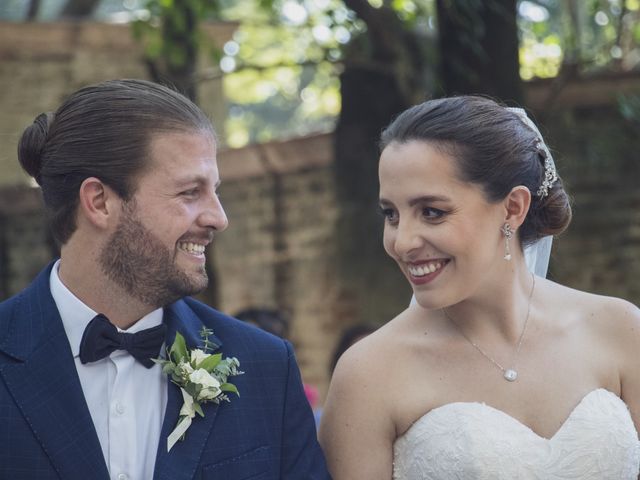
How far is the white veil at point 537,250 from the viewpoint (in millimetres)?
4316

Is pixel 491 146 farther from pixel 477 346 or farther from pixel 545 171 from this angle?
pixel 477 346

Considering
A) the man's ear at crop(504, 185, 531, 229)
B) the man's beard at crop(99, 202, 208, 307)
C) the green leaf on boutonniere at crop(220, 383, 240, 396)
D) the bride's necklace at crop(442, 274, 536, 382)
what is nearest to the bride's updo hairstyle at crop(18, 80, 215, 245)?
the man's beard at crop(99, 202, 208, 307)

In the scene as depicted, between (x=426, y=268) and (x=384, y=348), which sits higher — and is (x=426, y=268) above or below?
above

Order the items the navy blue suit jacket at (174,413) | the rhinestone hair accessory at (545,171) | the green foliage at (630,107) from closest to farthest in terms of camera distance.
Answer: the navy blue suit jacket at (174,413) → the rhinestone hair accessory at (545,171) → the green foliage at (630,107)

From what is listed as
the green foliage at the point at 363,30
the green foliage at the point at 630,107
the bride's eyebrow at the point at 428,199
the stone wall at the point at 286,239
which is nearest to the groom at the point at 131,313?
the bride's eyebrow at the point at 428,199

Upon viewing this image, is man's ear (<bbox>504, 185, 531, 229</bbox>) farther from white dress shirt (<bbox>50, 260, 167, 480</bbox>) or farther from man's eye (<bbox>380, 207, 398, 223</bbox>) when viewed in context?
white dress shirt (<bbox>50, 260, 167, 480</bbox>)

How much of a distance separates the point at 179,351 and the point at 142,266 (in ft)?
0.94

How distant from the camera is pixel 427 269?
3945 mm

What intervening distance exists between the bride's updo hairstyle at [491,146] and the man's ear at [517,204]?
0.9 inches

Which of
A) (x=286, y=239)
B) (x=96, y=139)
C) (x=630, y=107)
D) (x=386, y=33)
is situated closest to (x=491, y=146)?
(x=96, y=139)

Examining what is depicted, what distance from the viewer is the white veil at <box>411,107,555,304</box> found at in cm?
432

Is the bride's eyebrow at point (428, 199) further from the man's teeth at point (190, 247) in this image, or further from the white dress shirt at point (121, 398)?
the white dress shirt at point (121, 398)

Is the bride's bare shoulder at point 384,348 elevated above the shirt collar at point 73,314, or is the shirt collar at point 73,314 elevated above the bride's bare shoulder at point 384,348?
the shirt collar at point 73,314

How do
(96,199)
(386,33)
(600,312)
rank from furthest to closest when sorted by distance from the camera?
(386,33) → (600,312) → (96,199)
